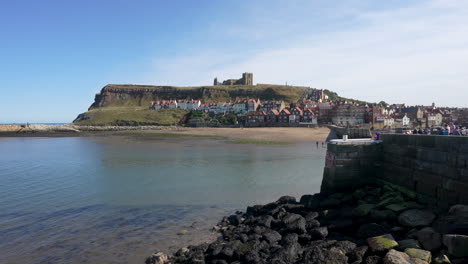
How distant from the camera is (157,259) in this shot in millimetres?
9477

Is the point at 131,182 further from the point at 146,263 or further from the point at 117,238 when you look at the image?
the point at 146,263

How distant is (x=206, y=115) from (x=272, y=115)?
29.7m

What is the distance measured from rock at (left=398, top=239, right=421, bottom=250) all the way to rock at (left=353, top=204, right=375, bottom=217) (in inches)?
98.3

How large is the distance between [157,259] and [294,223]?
4875 mm

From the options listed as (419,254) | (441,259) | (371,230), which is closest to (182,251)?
(371,230)

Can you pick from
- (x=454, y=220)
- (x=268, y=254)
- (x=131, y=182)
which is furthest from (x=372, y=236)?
(x=131, y=182)

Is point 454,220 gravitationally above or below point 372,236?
above

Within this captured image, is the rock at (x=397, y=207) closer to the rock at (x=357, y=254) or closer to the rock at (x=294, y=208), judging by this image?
the rock at (x=357, y=254)

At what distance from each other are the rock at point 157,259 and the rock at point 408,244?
6896mm

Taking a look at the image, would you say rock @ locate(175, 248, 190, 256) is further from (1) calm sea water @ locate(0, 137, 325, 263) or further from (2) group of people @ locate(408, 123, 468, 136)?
(2) group of people @ locate(408, 123, 468, 136)

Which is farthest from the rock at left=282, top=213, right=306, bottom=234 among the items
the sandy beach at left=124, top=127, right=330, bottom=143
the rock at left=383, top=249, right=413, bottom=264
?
the sandy beach at left=124, top=127, right=330, bottom=143

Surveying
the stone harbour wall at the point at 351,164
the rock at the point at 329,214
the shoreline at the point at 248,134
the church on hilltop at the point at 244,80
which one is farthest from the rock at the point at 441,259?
the church on hilltop at the point at 244,80

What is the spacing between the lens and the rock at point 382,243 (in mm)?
8016

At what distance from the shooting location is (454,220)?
8.44m
